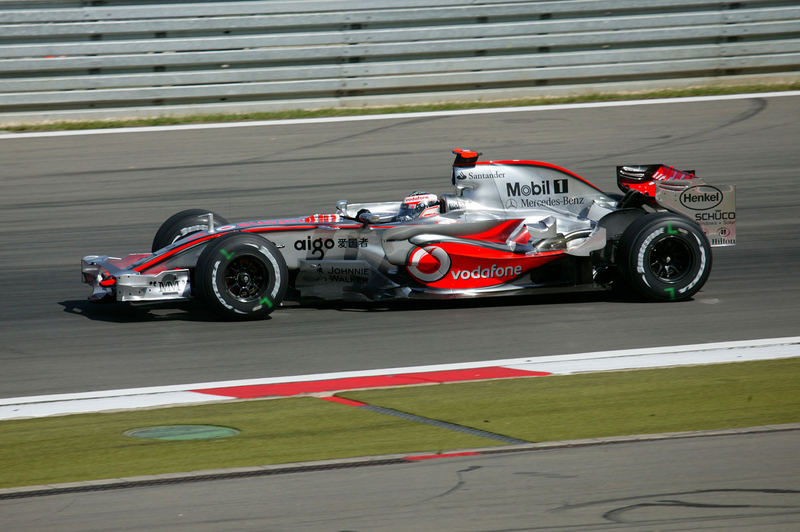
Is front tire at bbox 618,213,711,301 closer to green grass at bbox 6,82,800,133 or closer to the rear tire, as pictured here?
the rear tire

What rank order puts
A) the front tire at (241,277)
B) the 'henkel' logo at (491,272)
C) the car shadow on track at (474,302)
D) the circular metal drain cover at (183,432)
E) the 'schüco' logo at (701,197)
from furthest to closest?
the 'schüco' logo at (701,197) < the car shadow on track at (474,302) < the 'henkel' logo at (491,272) < the front tire at (241,277) < the circular metal drain cover at (183,432)

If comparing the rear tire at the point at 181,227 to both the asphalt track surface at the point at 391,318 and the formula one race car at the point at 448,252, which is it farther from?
the asphalt track surface at the point at 391,318

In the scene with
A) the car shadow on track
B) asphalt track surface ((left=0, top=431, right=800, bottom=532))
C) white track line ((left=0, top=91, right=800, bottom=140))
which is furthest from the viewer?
white track line ((left=0, top=91, right=800, bottom=140))

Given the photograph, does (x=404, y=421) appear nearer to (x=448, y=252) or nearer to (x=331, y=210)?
(x=448, y=252)

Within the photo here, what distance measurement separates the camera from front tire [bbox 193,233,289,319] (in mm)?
9062

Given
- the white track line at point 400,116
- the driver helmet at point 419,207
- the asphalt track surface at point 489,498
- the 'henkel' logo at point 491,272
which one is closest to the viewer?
the asphalt track surface at point 489,498

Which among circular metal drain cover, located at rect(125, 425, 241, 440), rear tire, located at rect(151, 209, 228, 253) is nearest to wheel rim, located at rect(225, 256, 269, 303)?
rear tire, located at rect(151, 209, 228, 253)

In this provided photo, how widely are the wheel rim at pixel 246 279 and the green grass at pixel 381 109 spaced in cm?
932

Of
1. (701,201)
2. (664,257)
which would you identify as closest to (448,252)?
(664,257)

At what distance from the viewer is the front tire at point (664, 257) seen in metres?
9.67

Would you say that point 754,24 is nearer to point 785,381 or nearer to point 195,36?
point 195,36

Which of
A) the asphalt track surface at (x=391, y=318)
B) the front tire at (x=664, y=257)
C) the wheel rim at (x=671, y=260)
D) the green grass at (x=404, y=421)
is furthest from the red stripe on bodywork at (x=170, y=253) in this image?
the wheel rim at (x=671, y=260)

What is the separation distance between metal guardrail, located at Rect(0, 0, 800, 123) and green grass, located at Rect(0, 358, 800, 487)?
11.7 m

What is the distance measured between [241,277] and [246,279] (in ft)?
0.15
